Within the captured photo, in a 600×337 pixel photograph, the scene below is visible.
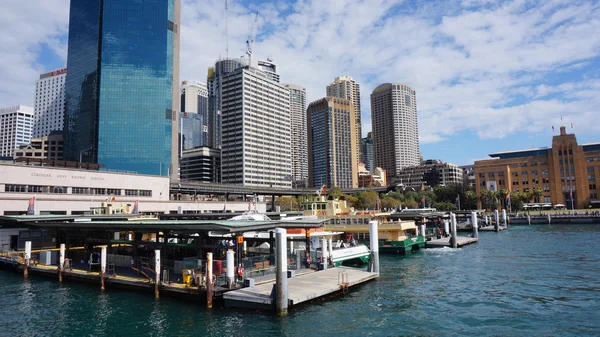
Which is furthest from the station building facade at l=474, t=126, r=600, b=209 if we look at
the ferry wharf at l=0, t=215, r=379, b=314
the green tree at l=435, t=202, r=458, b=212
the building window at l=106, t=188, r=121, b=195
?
the ferry wharf at l=0, t=215, r=379, b=314

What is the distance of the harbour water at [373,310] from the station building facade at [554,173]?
5252 inches

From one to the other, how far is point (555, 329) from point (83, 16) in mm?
225121

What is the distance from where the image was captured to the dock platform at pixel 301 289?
27.3 meters

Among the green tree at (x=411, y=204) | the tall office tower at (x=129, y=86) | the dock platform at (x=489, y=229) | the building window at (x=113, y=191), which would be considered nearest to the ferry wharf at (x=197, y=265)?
the building window at (x=113, y=191)

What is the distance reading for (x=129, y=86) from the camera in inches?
7313

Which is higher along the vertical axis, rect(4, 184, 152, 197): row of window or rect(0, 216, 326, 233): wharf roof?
rect(4, 184, 152, 197): row of window

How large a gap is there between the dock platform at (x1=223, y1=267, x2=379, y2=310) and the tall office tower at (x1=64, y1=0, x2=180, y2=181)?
527ft

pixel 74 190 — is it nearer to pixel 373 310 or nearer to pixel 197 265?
pixel 197 265

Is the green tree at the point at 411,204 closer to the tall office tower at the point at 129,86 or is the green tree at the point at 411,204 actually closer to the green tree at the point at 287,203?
the green tree at the point at 287,203

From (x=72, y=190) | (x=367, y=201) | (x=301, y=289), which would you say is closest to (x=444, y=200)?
(x=367, y=201)

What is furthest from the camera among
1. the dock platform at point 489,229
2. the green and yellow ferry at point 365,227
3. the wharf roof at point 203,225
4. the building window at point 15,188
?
the dock platform at point 489,229

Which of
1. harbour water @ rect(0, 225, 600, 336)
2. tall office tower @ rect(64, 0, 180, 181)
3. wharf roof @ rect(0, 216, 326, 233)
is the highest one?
tall office tower @ rect(64, 0, 180, 181)

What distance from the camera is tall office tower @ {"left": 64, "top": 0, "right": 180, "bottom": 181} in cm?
18350

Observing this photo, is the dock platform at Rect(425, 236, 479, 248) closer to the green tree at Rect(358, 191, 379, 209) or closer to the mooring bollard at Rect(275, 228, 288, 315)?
the mooring bollard at Rect(275, 228, 288, 315)
